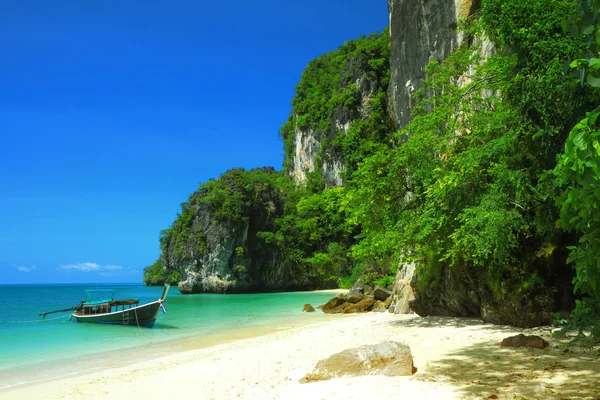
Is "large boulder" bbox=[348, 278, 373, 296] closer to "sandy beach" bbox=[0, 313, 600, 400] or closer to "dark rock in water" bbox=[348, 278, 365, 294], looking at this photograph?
"dark rock in water" bbox=[348, 278, 365, 294]

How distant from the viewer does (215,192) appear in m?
49.6

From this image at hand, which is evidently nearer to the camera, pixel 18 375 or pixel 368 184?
pixel 18 375

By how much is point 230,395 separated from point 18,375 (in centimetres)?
719

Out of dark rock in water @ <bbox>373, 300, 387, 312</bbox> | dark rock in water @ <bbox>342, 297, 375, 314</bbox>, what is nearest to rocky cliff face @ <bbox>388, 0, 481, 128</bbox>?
dark rock in water @ <bbox>373, 300, 387, 312</bbox>

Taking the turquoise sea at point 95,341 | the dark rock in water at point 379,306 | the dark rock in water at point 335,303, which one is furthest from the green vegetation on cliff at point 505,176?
the dark rock in water at point 335,303

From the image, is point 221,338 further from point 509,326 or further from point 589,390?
point 589,390

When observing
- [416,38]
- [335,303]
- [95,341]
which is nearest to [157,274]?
[335,303]

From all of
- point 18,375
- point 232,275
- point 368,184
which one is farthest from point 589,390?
point 232,275

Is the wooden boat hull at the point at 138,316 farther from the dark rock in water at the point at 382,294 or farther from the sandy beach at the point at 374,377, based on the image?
the dark rock in water at the point at 382,294

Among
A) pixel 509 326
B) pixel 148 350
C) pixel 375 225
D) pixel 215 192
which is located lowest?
pixel 148 350

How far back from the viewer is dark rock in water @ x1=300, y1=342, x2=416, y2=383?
6.14m

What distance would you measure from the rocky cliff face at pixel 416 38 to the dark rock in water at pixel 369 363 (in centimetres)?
1950

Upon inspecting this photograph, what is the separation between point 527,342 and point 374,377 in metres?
2.81

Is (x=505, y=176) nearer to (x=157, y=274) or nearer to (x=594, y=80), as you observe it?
(x=594, y=80)
